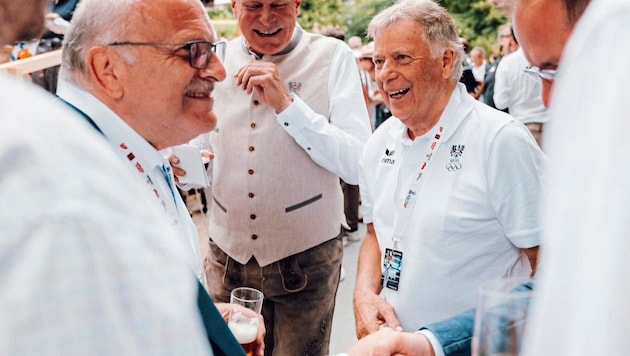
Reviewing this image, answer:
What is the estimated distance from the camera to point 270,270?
110 inches

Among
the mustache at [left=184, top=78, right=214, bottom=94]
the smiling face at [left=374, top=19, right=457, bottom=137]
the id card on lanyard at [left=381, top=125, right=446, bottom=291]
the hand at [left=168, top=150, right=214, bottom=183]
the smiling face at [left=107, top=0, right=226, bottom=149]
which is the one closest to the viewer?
the smiling face at [left=107, top=0, right=226, bottom=149]

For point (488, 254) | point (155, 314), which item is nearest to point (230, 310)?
point (488, 254)

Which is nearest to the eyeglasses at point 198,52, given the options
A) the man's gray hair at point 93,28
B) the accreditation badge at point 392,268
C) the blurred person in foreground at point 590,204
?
the man's gray hair at point 93,28

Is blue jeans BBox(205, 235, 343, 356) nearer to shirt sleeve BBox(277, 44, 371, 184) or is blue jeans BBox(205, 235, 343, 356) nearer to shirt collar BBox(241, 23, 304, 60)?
shirt sleeve BBox(277, 44, 371, 184)

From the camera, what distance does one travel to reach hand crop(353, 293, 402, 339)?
2.17 meters

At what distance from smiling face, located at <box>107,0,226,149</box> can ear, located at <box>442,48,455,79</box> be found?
758 millimetres

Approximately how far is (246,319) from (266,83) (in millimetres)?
1071

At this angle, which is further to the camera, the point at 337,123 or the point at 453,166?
the point at 337,123

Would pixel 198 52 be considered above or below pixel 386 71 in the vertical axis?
above

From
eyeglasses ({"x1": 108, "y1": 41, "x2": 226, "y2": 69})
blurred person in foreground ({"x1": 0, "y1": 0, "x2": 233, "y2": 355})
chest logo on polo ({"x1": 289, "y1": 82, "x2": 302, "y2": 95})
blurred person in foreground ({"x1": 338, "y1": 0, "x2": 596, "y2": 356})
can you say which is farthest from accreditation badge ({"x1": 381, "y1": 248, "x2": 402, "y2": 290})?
blurred person in foreground ({"x1": 0, "y1": 0, "x2": 233, "y2": 355})

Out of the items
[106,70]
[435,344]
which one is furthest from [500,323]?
[106,70]

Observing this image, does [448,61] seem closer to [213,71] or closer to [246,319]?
[213,71]

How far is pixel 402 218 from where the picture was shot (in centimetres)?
215

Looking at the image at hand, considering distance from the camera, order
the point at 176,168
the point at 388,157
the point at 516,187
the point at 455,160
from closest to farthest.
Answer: the point at 516,187 < the point at 455,160 < the point at 388,157 < the point at 176,168
